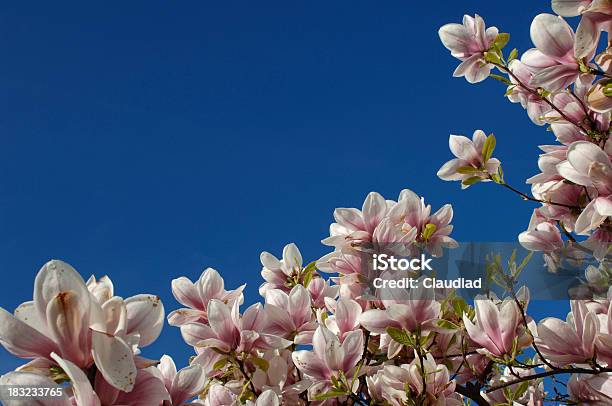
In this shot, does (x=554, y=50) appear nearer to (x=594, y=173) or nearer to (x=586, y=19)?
(x=586, y=19)

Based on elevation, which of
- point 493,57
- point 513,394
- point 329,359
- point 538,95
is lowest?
point 513,394

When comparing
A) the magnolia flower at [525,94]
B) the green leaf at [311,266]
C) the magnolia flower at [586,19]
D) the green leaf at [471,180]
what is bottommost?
the green leaf at [311,266]

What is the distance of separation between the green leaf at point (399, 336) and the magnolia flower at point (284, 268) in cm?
70

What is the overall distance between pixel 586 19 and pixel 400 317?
3.15 feet

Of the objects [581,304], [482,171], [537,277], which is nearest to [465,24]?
[482,171]

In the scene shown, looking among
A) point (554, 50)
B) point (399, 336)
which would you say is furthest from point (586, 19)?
point (399, 336)

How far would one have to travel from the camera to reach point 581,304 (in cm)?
159

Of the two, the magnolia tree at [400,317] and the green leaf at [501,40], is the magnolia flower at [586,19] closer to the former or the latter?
the magnolia tree at [400,317]

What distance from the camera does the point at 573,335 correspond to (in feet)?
5.21

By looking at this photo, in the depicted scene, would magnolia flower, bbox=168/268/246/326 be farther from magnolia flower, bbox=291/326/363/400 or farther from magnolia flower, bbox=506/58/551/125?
Answer: magnolia flower, bbox=506/58/551/125

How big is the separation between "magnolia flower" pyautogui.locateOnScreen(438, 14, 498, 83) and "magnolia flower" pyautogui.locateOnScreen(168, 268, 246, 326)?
1.35m

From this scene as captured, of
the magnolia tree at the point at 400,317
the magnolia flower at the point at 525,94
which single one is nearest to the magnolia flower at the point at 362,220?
the magnolia tree at the point at 400,317

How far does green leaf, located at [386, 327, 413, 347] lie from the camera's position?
1724mm

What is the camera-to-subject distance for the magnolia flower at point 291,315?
1.97 m
